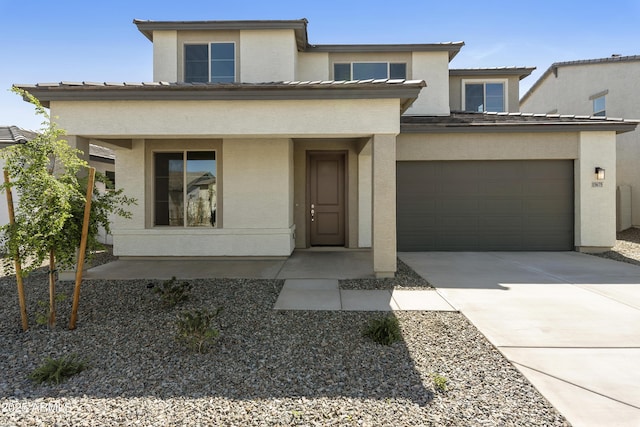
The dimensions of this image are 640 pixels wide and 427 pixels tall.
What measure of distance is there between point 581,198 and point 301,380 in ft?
32.4

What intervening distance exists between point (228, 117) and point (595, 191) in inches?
388

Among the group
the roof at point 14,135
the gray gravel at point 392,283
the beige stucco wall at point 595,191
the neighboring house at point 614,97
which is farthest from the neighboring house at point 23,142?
the neighboring house at point 614,97

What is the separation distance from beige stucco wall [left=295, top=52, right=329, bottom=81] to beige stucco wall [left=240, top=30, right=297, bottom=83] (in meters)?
1.11

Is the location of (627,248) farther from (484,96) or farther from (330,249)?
(330,249)

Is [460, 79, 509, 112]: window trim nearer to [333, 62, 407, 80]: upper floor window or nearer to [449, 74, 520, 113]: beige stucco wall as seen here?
[449, 74, 520, 113]: beige stucco wall

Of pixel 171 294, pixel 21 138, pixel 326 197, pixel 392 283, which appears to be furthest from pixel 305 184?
pixel 21 138

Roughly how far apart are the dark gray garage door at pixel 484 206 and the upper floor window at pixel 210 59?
581 centimetres

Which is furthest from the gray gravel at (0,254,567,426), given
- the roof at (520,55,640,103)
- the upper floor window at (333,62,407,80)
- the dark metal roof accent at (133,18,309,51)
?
the roof at (520,55,640,103)

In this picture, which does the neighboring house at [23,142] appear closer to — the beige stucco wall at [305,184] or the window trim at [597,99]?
the beige stucco wall at [305,184]

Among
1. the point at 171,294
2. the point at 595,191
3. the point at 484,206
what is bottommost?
the point at 171,294

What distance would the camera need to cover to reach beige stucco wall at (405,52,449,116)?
35.9ft

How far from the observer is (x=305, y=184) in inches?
379

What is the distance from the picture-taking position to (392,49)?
10.7 meters

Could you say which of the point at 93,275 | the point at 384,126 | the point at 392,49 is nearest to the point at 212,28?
the point at 392,49
